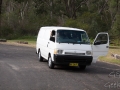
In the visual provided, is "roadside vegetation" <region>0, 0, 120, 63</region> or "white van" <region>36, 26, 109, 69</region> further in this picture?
"roadside vegetation" <region>0, 0, 120, 63</region>

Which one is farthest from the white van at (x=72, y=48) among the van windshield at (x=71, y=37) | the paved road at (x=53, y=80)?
the paved road at (x=53, y=80)

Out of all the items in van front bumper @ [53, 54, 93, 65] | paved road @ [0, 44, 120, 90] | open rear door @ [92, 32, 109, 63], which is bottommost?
paved road @ [0, 44, 120, 90]

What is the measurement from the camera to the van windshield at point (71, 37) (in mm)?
14438

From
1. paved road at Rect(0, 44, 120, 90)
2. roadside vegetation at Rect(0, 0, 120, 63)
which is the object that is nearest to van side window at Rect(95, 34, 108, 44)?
paved road at Rect(0, 44, 120, 90)

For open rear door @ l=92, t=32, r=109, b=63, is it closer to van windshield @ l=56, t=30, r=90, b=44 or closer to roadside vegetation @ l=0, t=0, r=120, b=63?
van windshield @ l=56, t=30, r=90, b=44

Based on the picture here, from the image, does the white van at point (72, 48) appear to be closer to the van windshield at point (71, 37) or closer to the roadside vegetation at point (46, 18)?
the van windshield at point (71, 37)

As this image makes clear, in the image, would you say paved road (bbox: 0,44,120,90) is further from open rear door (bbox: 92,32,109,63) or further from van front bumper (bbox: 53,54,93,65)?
open rear door (bbox: 92,32,109,63)

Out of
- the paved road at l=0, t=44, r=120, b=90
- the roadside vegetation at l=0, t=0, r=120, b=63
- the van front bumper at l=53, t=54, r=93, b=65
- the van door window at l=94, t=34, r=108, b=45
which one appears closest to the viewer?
the paved road at l=0, t=44, r=120, b=90

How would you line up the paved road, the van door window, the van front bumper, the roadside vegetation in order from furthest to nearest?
the roadside vegetation → the van door window → the van front bumper → the paved road

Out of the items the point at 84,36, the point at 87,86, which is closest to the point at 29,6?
the point at 84,36

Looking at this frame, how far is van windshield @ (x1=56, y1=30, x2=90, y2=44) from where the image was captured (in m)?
14.4

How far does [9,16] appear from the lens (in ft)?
168

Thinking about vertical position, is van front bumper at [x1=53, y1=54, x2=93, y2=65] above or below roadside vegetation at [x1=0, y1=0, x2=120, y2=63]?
below

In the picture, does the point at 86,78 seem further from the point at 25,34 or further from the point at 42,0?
the point at 25,34
